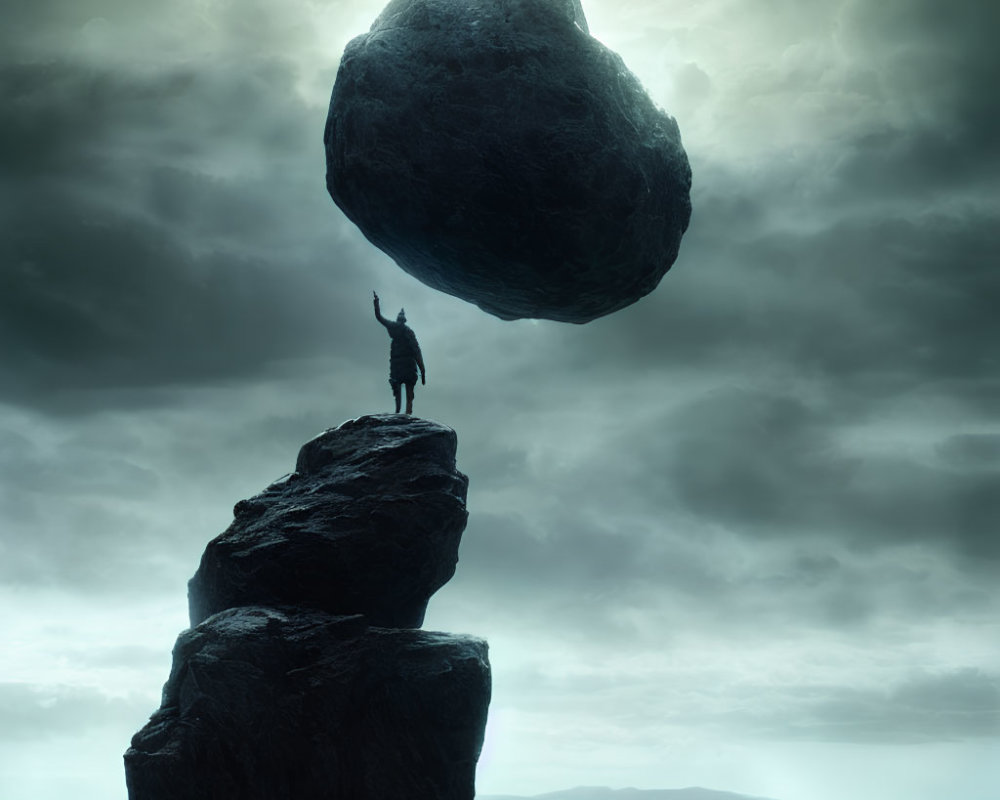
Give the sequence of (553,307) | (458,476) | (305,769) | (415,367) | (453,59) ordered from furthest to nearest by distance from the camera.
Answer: (415,367) < (458,476) < (553,307) < (305,769) < (453,59)

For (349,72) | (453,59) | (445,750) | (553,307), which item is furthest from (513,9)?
(445,750)

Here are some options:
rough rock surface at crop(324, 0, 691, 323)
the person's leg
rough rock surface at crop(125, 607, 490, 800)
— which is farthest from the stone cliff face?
rough rock surface at crop(324, 0, 691, 323)

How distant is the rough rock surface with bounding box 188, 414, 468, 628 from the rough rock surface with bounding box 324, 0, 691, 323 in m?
3.07

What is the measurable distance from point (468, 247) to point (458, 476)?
3990 millimetres

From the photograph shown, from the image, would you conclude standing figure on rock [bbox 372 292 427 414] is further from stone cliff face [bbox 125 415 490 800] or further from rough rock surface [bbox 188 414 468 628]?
stone cliff face [bbox 125 415 490 800]

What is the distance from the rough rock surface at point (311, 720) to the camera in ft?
41.7

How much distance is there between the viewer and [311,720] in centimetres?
1279

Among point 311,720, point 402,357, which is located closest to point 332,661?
point 311,720

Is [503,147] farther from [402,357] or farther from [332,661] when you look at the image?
[332,661]

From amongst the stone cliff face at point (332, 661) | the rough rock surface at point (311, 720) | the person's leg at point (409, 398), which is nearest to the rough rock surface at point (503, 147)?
the stone cliff face at point (332, 661)

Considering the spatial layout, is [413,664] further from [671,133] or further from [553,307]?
[671,133]

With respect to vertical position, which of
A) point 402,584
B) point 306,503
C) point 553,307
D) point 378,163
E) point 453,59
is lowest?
point 402,584

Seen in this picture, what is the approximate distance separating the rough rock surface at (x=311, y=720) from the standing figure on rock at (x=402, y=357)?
4605mm

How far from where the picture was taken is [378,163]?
12305 millimetres
